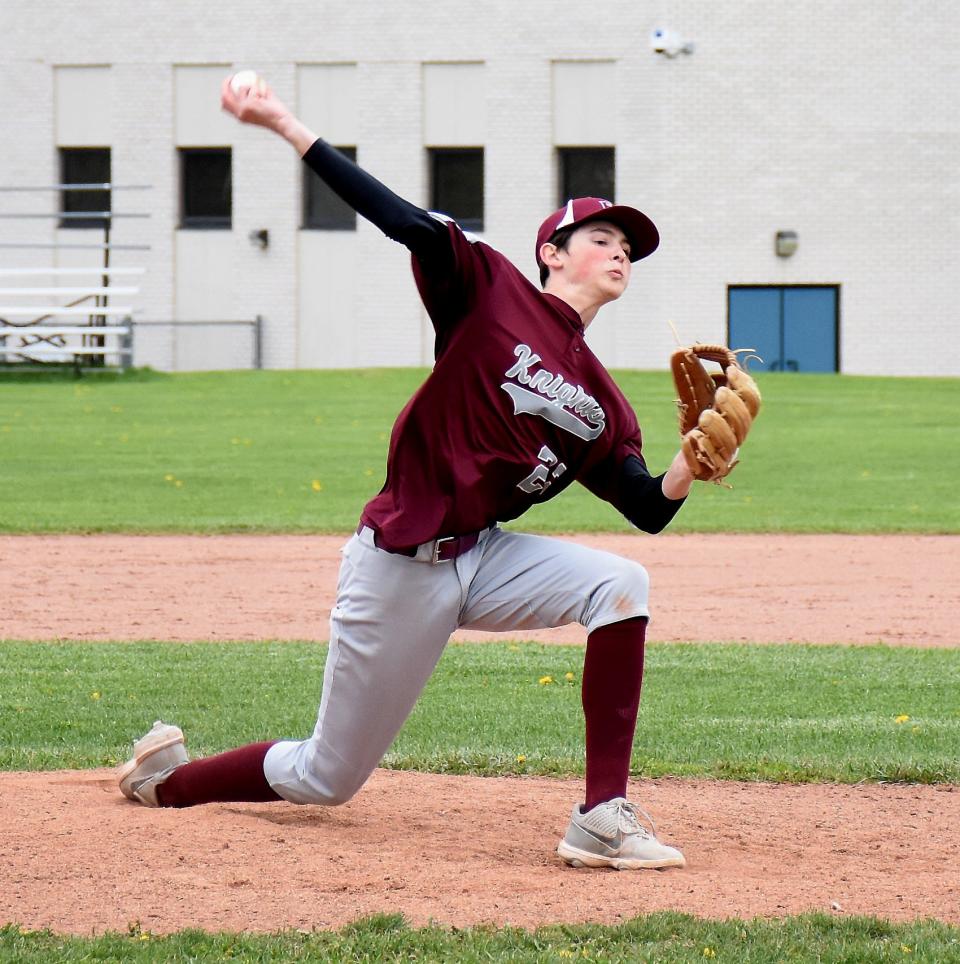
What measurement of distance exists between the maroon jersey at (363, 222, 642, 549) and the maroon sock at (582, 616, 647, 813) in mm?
437

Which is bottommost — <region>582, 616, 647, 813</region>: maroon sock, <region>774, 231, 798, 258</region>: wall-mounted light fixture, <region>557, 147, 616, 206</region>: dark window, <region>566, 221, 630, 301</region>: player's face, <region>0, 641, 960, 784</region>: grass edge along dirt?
<region>0, 641, 960, 784</region>: grass edge along dirt

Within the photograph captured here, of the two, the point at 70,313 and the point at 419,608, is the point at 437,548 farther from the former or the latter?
the point at 70,313

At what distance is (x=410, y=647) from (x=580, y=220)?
1.30 m

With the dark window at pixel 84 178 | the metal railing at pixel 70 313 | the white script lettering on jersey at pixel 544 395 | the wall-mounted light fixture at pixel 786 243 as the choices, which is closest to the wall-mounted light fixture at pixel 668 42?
the wall-mounted light fixture at pixel 786 243

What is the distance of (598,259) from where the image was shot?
453 cm

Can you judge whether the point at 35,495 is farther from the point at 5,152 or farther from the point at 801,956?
the point at 5,152

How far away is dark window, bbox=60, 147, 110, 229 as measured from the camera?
112 feet

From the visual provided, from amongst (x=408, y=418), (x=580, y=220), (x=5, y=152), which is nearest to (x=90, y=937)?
(x=408, y=418)

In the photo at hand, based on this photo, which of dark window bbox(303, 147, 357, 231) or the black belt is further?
dark window bbox(303, 147, 357, 231)

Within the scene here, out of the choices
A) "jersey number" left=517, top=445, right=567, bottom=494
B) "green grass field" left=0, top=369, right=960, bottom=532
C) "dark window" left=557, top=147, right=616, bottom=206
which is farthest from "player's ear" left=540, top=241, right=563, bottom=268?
"dark window" left=557, top=147, right=616, bottom=206

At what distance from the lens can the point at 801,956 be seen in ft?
11.8

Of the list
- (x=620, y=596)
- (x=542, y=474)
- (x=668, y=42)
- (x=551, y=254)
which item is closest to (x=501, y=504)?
(x=542, y=474)

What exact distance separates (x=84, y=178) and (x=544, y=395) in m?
32.0

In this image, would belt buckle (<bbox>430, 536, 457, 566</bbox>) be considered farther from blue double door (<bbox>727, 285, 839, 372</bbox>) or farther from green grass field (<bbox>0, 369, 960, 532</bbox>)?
blue double door (<bbox>727, 285, 839, 372</bbox>)
